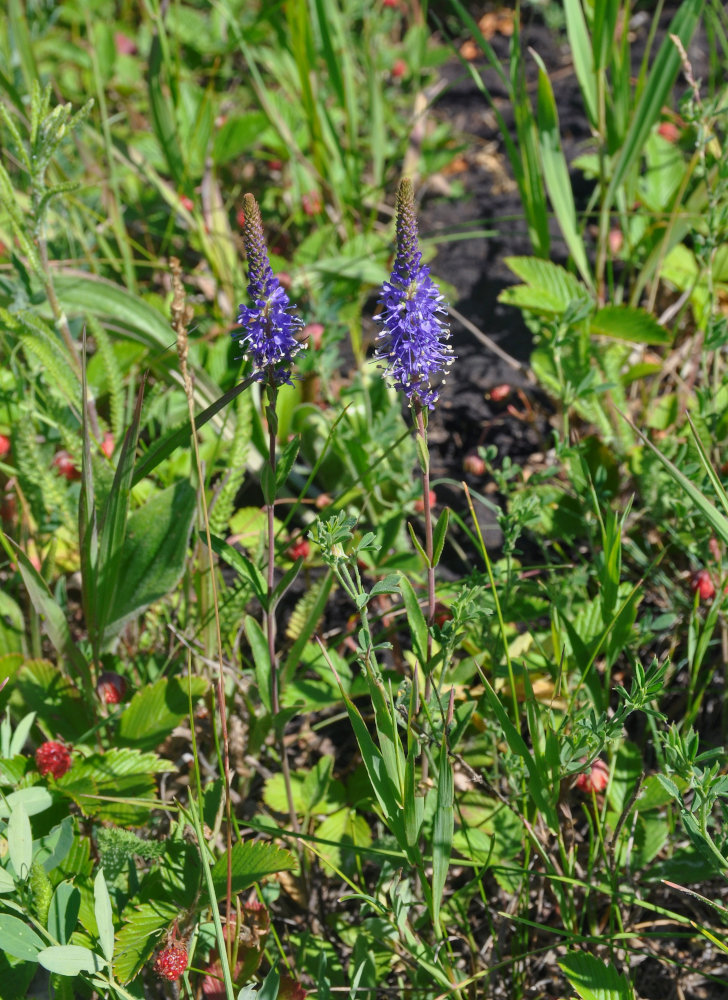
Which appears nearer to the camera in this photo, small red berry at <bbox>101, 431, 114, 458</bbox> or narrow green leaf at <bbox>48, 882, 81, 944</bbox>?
narrow green leaf at <bbox>48, 882, 81, 944</bbox>

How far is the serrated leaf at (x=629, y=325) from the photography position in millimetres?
2105

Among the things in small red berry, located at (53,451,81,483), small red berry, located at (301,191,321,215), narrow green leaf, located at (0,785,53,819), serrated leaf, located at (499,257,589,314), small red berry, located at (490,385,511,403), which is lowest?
narrow green leaf, located at (0,785,53,819)

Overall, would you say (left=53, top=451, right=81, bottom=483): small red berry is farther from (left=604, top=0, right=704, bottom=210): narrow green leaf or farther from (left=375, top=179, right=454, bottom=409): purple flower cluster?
(left=604, top=0, right=704, bottom=210): narrow green leaf

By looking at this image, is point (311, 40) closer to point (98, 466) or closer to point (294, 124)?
point (294, 124)

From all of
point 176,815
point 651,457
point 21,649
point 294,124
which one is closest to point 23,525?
point 21,649

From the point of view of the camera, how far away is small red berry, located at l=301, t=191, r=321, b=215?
9.37ft

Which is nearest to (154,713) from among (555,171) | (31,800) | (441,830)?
(31,800)

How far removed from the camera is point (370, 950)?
1.44 m

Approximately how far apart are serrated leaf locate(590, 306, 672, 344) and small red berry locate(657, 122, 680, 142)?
1165 mm

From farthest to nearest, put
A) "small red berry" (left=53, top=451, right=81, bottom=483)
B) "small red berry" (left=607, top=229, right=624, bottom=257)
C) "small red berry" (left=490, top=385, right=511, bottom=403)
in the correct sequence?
1. "small red berry" (left=607, top=229, right=624, bottom=257)
2. "small red berry" (left=490, top=385, right=511, bottom=403)
3. "small red berry" (left=53, top=451, right=81, bottom=483)

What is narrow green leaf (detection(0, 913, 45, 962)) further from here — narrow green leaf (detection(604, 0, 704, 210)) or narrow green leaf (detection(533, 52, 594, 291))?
narrow green leaf (detection(604, 0, 704, 210))

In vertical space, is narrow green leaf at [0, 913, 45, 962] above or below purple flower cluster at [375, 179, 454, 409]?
below

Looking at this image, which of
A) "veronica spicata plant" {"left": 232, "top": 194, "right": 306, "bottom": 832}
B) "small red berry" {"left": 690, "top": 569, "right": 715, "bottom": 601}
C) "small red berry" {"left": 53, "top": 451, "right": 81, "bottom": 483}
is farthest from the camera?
"small red berry" {"left": 53, "top": 451, "right": 81, "bottom": 483}

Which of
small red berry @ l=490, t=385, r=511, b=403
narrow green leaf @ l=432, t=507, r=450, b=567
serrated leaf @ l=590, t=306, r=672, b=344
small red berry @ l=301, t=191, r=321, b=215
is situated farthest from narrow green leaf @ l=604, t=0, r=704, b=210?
narrow green leaf @ l=432, t=507, r=450, b=567
